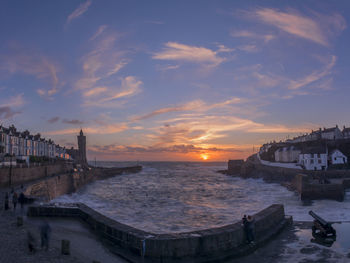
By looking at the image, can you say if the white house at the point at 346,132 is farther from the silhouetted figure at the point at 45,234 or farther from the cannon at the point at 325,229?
the silhouetted figure at the point at 45,234

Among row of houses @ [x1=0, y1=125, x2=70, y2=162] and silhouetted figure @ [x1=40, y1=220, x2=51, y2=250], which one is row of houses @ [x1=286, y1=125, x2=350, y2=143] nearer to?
row of houses @ [x1=0, y1=125, x2=70, y2=162]

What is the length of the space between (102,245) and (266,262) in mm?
6912

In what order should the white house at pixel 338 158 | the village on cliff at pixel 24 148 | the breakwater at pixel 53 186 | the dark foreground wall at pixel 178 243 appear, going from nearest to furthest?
the dark foreground wall at pixel 178 243 → the breakwater at pixel 53 186 → the village on cliff at pixel 24 148 → the white house at pixel 338 158

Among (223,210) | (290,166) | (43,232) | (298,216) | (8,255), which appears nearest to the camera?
(8,255)

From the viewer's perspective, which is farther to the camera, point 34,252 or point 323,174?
point 323,174

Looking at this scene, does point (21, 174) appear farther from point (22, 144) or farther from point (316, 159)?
point (316, 159)

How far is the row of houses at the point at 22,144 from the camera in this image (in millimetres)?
58219

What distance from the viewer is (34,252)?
1019 cm

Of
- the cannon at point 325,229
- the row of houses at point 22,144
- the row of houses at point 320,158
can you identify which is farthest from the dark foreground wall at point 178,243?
the row of houses at point 320,158

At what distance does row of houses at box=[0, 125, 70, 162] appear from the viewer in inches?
2292

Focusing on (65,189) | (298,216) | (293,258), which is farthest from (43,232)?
(65,189)

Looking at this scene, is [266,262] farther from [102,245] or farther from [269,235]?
[102,245]

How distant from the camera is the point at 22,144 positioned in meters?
71.4

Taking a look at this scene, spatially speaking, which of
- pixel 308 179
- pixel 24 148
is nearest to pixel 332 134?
pixel 308 179
